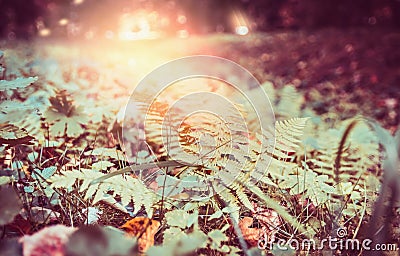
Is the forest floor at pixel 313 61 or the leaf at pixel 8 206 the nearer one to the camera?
the leaf at pixel 8 206

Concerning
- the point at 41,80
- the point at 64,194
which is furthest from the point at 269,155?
the point at 41,80

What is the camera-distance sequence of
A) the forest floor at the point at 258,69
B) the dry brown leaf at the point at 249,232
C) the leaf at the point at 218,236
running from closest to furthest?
the leaf at the point at 218,236 → the dry brown leaf at the point at 249,232 → the forest floor at the point at 258,69

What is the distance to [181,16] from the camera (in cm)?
1495

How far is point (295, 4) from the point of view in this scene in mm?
11711

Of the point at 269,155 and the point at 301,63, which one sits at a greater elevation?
the point at 301,63

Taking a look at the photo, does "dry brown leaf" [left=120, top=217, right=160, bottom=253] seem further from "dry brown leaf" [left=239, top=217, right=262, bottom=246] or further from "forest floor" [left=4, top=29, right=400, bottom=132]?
"forest floor" [left=4, top=29, right=400, bottom=132]

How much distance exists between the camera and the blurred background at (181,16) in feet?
34.7

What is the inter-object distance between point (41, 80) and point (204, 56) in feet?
17.8

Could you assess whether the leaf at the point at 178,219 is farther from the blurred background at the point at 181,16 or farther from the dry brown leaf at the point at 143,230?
the blurred background at the point at 181,16

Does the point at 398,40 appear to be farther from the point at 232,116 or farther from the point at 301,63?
the point at 232,116

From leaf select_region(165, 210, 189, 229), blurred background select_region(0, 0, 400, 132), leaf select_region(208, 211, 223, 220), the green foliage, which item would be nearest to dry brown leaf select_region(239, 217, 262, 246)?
leaf select_region(208, 211, 223, 220)

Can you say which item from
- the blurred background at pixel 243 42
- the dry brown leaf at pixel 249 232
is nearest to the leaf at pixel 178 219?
the dry brown leaf at pixel 249 232

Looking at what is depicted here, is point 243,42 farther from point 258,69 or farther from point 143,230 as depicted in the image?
point 143,230

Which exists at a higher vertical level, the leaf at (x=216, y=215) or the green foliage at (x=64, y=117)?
the green foliage at (x=64, y=117)
